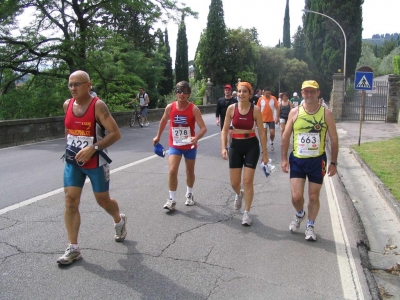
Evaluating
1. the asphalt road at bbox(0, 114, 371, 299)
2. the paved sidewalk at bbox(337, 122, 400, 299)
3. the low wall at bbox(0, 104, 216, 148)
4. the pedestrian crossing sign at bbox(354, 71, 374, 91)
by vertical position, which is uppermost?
the pedestrian crossing sign at bbox(354, 71, 374, 91)

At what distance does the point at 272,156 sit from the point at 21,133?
26.9ft

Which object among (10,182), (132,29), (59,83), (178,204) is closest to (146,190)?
(178,204)

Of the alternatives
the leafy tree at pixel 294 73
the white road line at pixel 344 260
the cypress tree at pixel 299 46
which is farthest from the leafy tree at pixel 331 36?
the white road line at pixel 344 260

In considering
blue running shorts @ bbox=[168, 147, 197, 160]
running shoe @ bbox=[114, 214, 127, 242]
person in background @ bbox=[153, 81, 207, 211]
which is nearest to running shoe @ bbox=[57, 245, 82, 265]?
running shoe @ bbox=[114, 214, 127, 242]

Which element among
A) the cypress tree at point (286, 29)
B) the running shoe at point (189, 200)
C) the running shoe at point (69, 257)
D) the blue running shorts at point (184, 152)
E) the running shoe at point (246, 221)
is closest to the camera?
the running shoe at point (69, 257)

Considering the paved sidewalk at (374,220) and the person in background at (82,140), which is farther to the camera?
the paved sidewalk at (374,220)

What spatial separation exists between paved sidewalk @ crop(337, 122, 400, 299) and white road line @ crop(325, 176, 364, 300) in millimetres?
141

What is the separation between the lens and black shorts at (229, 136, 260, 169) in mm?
6008

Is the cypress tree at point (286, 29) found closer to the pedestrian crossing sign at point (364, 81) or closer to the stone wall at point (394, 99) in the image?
the stone wall at point (394, 99)

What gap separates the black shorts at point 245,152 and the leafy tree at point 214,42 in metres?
52.7

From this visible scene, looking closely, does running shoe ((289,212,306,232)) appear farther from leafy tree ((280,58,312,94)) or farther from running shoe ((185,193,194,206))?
leafy tree ((280,58,312,94))

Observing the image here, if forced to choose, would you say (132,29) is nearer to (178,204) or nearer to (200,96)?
(200,96)

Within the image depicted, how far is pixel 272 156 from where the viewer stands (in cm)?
1277

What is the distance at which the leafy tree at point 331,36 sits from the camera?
176ft
